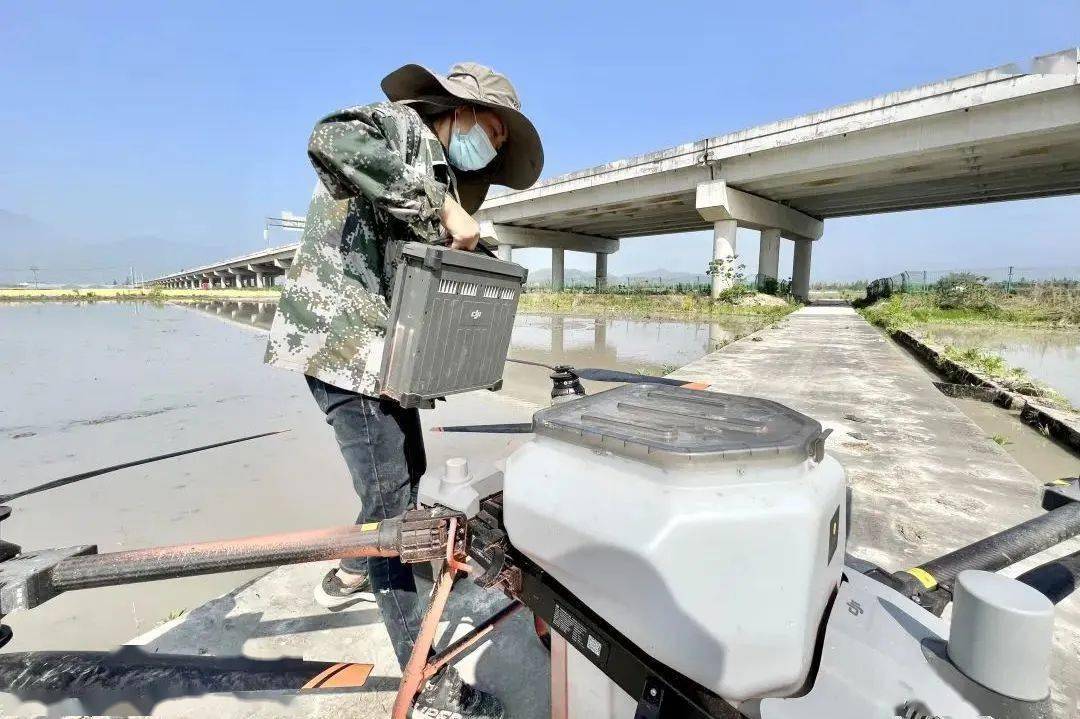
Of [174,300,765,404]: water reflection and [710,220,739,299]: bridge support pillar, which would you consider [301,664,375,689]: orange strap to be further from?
[710,220,739,299]: bridge support pillar

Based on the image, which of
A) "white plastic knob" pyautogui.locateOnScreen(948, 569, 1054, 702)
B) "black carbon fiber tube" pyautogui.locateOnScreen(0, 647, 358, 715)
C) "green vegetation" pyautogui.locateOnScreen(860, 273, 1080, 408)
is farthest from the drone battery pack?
"green vegetation" pyautogui.locateOnScreen(860, 273, 1080, 408)

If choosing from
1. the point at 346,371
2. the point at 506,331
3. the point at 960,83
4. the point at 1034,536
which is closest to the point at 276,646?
the point at 346,371

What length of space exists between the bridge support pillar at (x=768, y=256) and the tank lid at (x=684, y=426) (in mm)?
21169

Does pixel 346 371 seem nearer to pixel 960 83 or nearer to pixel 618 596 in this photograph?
pixel 618 596

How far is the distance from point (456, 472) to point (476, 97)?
1.03m

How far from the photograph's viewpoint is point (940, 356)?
7066 millimetres

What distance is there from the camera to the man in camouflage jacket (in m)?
1.21

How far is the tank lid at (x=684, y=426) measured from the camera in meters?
0.64

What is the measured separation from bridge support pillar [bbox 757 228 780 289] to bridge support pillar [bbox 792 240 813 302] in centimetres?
503

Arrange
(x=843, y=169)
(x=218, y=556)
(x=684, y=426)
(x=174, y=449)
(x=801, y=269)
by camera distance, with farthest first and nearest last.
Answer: (x=801, y=269) → (x=843, y=169) → (x=174, y=449) → (x=218, y=556) → (x=684, y=426)

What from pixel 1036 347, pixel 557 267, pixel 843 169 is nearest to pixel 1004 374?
pixel 1036 347

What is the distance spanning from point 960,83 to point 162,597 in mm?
15882

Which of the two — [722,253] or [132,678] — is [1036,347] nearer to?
[722,253]

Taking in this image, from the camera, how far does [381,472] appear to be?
1.35 meters
